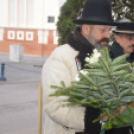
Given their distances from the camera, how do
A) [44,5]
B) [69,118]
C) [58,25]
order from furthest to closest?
[44,5] → [58,25] → [69,118]

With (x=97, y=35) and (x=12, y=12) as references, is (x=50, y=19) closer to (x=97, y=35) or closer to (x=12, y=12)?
(x=12, y=12)

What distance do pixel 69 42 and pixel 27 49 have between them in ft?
94.5

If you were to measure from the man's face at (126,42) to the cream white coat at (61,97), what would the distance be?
215 centimetres

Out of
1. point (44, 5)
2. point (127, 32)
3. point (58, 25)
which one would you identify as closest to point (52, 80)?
point (127, 32)

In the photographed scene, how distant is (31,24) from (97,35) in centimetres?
2895

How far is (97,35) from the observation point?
2.35 metres

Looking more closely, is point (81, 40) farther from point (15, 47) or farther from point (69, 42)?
point (15, 47)

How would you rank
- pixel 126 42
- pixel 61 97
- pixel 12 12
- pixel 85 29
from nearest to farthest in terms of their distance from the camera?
pixel 61 97, pixel 85 29, pixel 126 42, pixel 12 12

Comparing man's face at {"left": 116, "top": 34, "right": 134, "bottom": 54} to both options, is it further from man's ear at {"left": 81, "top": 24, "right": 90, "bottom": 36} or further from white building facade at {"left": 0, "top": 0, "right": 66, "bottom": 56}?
white building facade at {"left": 0, "top": 0, "right": 66, "bottom": 56}

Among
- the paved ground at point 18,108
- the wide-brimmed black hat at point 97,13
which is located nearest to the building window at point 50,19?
the paved ground at point 18,108

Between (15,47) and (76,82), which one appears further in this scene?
(15,47)

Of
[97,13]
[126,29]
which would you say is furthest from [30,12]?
[97,13]

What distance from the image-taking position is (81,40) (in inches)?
89.7

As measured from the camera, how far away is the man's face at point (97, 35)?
92.4 inches
